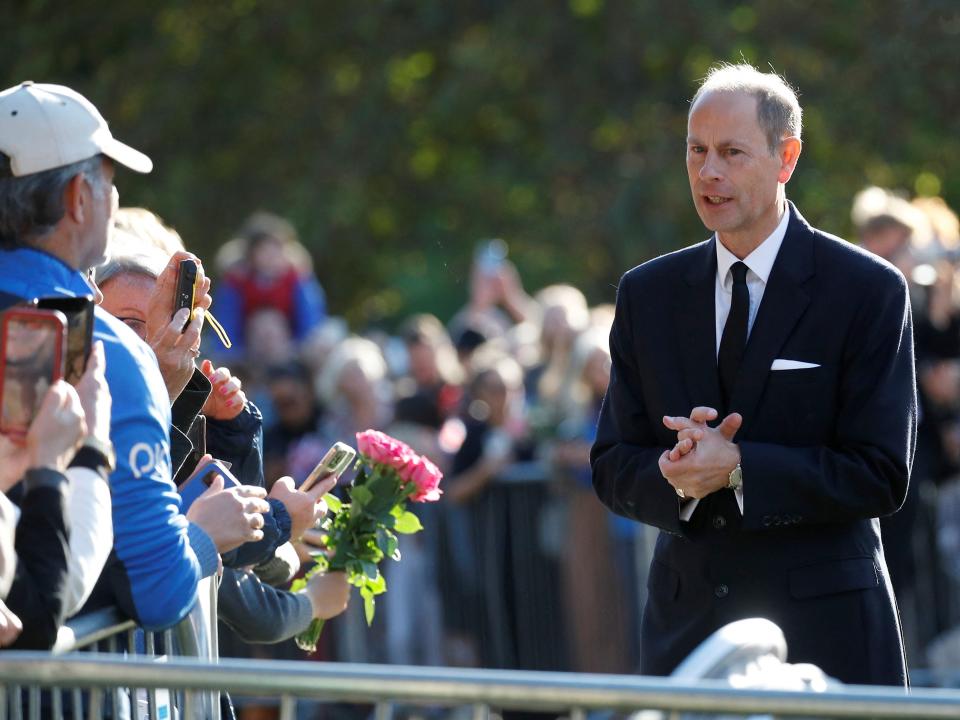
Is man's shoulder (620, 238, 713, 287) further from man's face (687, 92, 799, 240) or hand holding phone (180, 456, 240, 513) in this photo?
hand holding phone (180, 456, 240, 513)

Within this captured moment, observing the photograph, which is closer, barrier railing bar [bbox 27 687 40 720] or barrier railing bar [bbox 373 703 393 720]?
barrier railing bar [bbox 373 703 393 720]

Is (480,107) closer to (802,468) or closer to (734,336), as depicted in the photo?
(734,336)

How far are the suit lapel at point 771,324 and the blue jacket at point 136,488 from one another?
1.66 metres

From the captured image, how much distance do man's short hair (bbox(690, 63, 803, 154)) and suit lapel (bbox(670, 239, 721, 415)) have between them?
39cm

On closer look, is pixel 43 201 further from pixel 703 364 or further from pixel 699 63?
pixel 699 63

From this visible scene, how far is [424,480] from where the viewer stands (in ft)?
16.5

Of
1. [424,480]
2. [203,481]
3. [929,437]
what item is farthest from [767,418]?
[929,437]

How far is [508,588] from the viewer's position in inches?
393

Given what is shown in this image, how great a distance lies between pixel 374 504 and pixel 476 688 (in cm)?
201

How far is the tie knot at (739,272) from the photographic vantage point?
482cm

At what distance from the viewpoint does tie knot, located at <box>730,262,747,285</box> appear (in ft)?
15.8

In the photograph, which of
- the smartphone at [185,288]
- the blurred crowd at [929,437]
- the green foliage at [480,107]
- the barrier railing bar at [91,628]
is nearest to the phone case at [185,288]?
the smartphone at [185,288]

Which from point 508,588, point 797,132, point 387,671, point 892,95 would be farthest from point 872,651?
point 892,95

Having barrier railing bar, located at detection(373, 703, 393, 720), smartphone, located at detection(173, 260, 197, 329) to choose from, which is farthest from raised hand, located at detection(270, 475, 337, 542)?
barrier railing bar, located at detection(373, 703, 393, 720)
